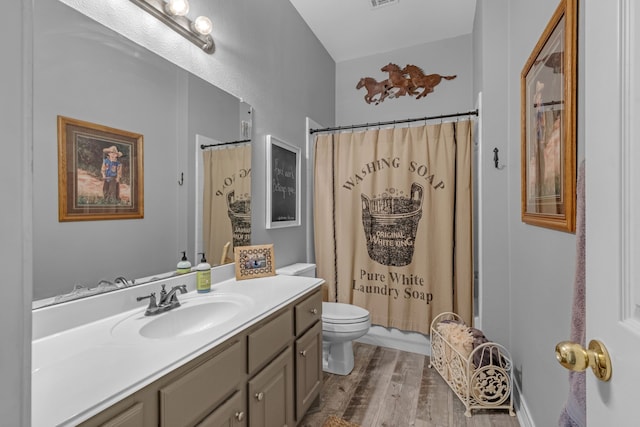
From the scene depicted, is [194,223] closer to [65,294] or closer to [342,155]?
[65,294]

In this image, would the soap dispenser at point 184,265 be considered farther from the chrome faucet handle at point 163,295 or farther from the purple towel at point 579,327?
the purple towel at point 579,327

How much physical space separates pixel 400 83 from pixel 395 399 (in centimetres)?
264

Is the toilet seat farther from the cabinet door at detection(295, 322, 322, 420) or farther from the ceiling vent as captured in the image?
the ceiling vent

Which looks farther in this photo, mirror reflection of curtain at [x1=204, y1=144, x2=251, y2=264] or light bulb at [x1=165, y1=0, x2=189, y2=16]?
mirror reflection of curtain at [x1=204, y1=144, x2=251, y2=264]

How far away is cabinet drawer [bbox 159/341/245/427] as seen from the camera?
0.80m

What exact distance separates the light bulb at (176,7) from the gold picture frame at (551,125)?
1.52 metres

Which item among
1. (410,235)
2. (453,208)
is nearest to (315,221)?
(410,235)

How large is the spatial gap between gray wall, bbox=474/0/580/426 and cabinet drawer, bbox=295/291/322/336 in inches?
41.4

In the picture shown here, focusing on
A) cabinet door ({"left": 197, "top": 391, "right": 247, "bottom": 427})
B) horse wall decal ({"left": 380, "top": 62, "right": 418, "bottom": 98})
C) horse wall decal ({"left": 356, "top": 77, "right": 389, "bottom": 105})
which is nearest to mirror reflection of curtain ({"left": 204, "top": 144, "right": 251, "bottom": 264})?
cabinet door ({"left": 197, "top": 391, "right": 247, "bottom": 427})

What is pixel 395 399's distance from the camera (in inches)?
73.2

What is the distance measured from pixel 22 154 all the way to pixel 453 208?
2.36m
